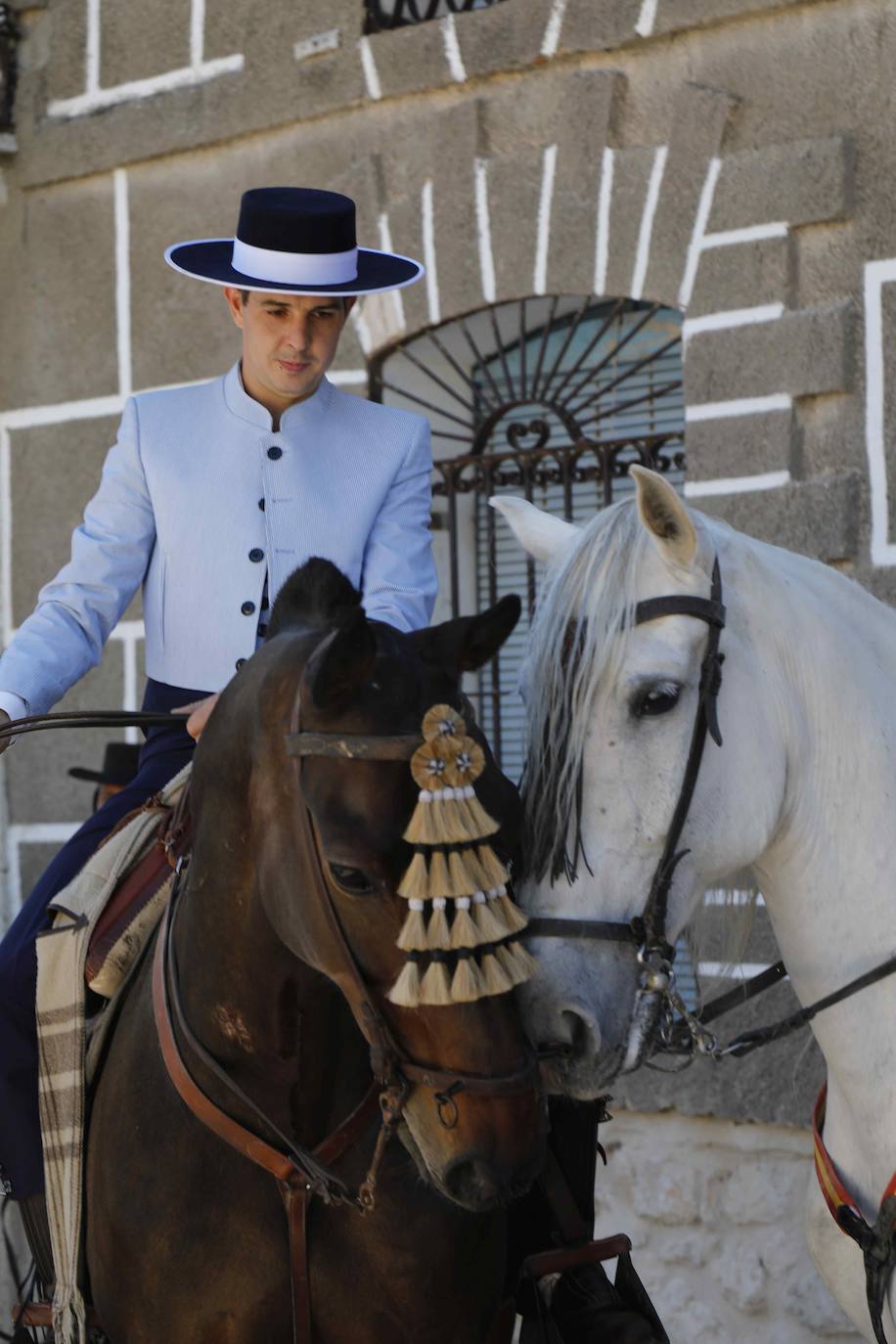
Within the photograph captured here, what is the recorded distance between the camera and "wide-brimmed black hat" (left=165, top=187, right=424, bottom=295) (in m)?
2.97

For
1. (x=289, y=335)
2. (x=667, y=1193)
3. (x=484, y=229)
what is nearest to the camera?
(x=289, y=335)

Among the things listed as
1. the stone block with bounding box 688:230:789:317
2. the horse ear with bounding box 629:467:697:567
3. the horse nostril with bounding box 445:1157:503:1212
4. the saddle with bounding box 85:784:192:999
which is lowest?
the horse nostril with bounding box 445:1157:503:1212

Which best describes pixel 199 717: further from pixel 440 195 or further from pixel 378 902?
pixel 440 195

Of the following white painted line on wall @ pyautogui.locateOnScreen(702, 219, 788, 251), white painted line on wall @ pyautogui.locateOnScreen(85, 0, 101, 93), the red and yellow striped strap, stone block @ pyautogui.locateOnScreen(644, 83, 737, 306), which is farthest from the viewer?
white painted line on wall @ pyautogui.locateOnScreen(85, 0, 101, 93)

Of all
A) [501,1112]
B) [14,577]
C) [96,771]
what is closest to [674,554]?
[501,1112]

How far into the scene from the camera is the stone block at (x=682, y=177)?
487 centimetres

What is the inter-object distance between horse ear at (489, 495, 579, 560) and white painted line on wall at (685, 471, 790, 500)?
2110mm

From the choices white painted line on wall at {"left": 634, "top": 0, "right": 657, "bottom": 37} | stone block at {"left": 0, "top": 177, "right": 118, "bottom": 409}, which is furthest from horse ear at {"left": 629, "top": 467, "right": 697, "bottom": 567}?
stone block at {"left": 0, "top": 177, "right": 118, "bottom": 409}

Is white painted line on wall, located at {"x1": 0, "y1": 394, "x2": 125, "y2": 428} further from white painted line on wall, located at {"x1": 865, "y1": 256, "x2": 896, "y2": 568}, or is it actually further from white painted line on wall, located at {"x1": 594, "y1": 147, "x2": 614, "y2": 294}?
white painted line on wall, located at {"x1": 865, "y1": 256, "x2": 896, "y2": 568}

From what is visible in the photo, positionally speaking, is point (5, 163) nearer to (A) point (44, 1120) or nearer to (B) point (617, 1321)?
(A) point (44, 1120)

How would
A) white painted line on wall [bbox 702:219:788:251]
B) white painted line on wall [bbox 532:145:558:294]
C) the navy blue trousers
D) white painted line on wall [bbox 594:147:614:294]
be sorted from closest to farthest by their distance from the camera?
the navy blue trousers
white painted line on wall [bbox 702:219:788:251]
white painted line on wall [bbox 594:147:614:294]
white painted line on wall [bbox 532:145:558:294]

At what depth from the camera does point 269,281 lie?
9.71 feet

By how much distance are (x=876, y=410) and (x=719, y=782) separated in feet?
8.13

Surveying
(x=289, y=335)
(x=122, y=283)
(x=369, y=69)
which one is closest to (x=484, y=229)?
(x=369, y=69)
